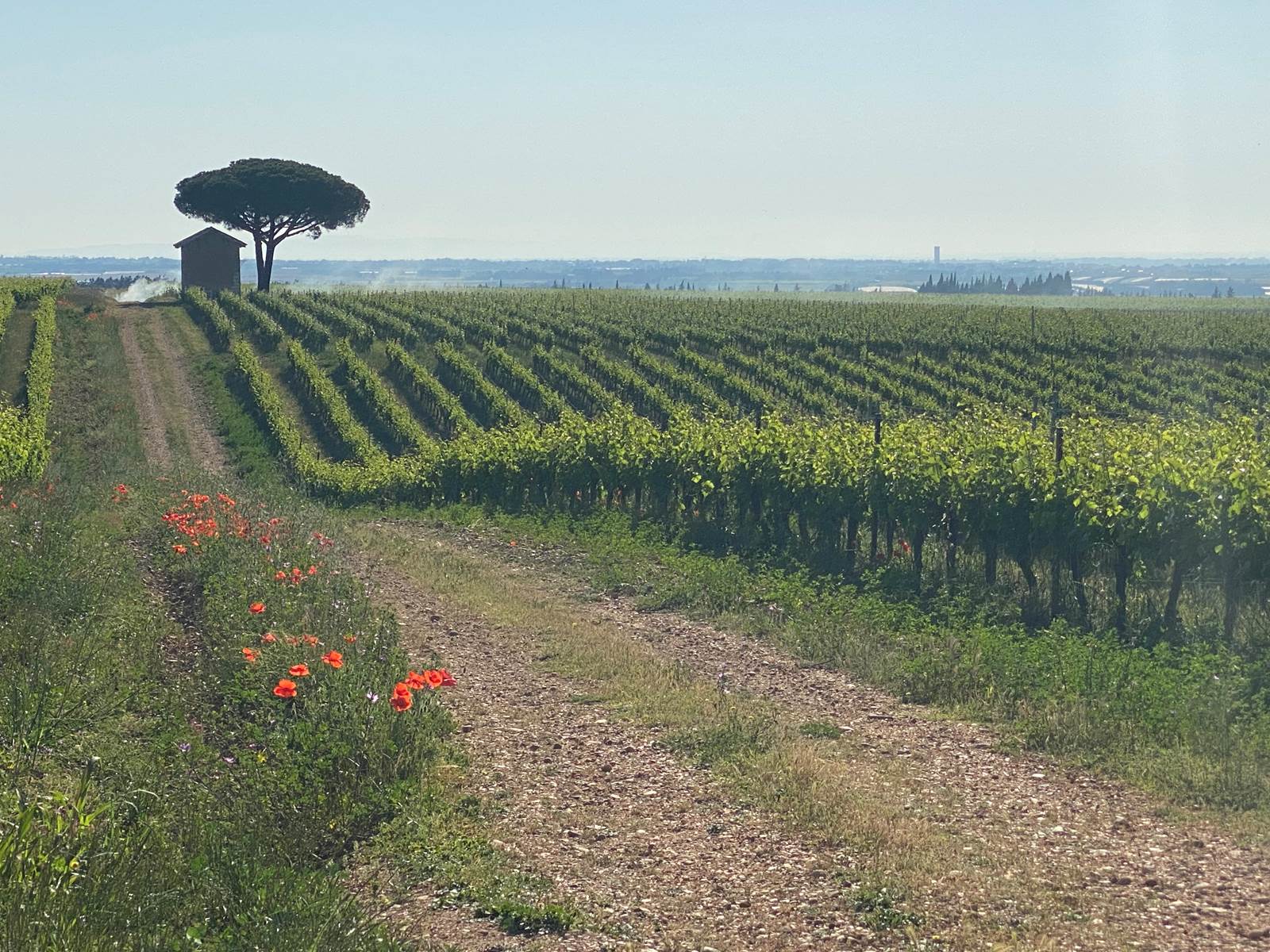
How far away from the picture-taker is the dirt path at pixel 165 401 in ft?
129

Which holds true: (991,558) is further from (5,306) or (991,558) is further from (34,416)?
(5,306)

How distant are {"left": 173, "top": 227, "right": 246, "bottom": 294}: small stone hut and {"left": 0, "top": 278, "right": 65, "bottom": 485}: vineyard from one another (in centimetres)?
724

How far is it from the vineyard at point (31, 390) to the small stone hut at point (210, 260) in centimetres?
724

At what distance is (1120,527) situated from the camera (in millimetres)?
15531

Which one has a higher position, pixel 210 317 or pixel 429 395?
pixel 210 317

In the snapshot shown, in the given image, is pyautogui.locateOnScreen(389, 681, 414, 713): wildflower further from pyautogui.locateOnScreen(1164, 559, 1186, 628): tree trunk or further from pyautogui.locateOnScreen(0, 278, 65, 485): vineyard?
pyautogui.locateOnScreen(0, 278, 65, 485): vineyard

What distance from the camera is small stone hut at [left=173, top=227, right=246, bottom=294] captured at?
268 feet

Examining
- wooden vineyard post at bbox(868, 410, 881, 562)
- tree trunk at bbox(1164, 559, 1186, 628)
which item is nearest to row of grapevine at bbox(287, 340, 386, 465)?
wooden vineyard post at bbox(868, 410, 881, 562)

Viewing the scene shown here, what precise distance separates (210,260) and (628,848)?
79.4 metres

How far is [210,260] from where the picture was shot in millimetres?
82000

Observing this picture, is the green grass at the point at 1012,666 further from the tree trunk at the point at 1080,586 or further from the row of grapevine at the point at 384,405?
the row of grapevine at the point at 384,405

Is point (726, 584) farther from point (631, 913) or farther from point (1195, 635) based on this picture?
point (631, 913)

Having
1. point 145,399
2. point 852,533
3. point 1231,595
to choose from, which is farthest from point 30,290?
point 1231,595

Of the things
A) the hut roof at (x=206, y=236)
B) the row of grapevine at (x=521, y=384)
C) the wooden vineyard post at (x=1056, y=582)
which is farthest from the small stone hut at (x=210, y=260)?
the wooden vineyard post at (x=1056, y=582)
